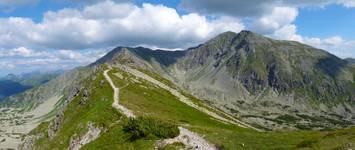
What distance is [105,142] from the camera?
2418 inches

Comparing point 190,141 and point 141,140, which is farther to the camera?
Answer: point 141,140

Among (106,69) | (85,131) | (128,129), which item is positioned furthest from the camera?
(106,69)

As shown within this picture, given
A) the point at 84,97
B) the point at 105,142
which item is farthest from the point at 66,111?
the point at 105,142

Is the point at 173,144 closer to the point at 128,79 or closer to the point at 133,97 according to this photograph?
the point at 133,97

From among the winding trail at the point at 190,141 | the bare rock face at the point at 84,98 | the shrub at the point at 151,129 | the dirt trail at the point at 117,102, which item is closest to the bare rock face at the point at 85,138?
the dirt trail at the point at 117,102

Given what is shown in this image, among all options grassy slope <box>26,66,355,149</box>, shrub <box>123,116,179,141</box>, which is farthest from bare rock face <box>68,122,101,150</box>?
shrub <box>123,116,179,141</box>

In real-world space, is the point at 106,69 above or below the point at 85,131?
above

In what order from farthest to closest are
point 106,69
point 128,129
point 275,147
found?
1. point 106,69
2. point 128,129
3. point 275,147

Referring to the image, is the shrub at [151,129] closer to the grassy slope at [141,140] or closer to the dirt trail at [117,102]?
the grassy slope at [141,140]

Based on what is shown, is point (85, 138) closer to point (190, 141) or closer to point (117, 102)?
point (117, 102)

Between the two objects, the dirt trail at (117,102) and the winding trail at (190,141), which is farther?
the dirt trail at (117,102)

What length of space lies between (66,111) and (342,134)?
307 feet

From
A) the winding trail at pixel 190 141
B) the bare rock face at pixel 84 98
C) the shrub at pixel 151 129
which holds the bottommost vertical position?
the bare rock face at pixel 84 98

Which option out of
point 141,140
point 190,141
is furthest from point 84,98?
point 190,141
